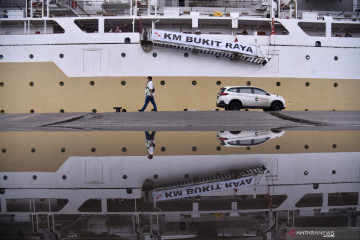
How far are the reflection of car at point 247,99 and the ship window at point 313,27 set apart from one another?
5.15 m

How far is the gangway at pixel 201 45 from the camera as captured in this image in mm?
17359

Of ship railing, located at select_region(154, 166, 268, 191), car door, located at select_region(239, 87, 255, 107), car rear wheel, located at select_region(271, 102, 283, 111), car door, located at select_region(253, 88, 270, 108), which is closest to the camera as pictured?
ship railing, located at select_region(154, 166, 268, 191)

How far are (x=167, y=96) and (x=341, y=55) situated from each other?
8.53m

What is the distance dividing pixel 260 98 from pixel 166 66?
445 cm

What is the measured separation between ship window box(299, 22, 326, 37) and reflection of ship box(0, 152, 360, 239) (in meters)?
16.8

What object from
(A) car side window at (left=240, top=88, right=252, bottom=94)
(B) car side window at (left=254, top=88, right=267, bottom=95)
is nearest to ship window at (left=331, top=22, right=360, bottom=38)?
(B) car side window at (left=254, top=88, right=267, bottom=95)

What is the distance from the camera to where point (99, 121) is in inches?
460

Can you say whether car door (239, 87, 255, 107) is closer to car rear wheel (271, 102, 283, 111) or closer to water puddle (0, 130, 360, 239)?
car rear wheel (271, 102, 283, 111)

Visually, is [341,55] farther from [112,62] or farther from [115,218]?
[115,218]

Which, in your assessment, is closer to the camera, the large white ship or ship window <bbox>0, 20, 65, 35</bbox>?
the large white ship

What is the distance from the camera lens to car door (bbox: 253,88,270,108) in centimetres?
1675

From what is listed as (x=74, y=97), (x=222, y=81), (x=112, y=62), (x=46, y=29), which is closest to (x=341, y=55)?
(x=222, y=81)

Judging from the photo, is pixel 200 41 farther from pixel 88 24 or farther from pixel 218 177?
pixel 218 177

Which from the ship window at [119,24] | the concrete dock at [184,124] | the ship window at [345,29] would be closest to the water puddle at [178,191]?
the concrete dock at [184,124]
